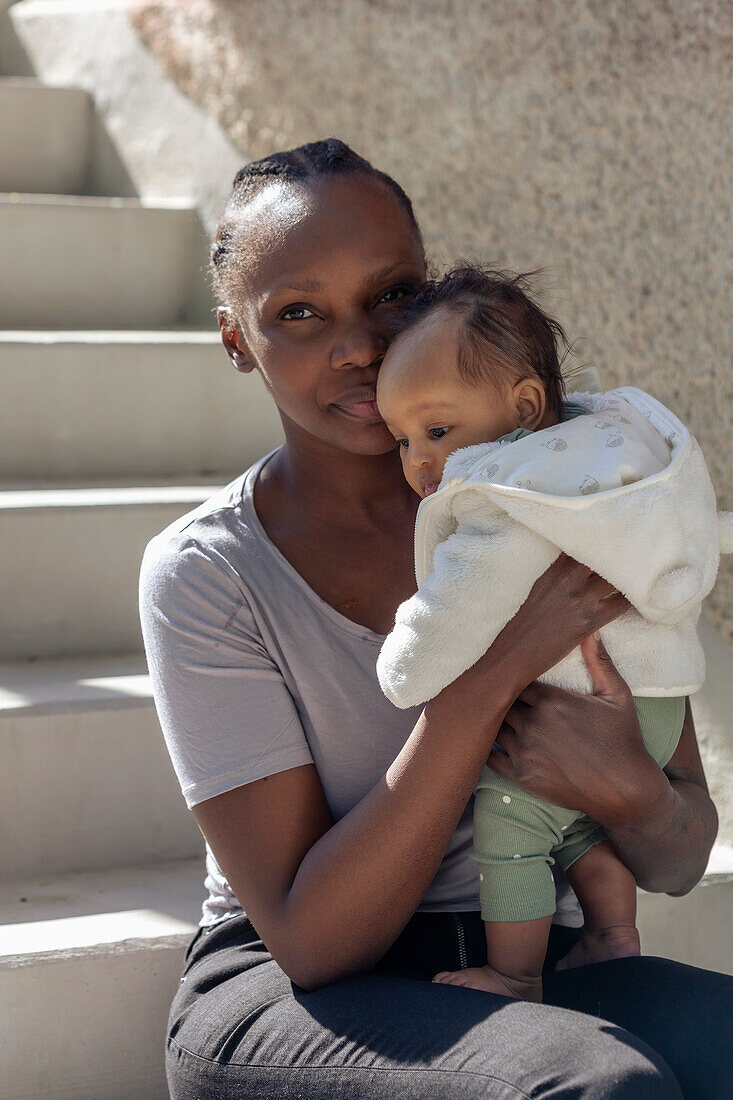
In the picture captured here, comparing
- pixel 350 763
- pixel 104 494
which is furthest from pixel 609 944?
pixel 104 494

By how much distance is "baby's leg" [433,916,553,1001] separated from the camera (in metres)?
1.30

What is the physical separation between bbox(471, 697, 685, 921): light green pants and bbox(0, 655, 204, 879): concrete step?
0.81 meters

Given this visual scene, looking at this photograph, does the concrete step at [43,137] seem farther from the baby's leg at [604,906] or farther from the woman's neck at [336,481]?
the baby's leg at [604,906]

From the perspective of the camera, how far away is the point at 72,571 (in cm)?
233

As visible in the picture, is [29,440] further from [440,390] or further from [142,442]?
[440,390]

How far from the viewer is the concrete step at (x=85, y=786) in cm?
195

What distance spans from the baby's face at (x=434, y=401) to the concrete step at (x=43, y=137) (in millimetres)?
2458

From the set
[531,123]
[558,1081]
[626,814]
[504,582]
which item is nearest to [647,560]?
[504,582]

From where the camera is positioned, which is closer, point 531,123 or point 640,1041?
point 640,1041

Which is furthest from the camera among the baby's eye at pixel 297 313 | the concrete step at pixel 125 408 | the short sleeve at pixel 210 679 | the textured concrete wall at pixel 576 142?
the concrete step at pixel 125 408

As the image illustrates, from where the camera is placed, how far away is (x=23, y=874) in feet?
6.40

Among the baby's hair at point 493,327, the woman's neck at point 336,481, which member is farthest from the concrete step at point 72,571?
the baby's hair at point 493,327

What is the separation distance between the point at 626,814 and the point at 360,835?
1.05 feet

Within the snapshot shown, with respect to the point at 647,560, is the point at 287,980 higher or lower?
lower
